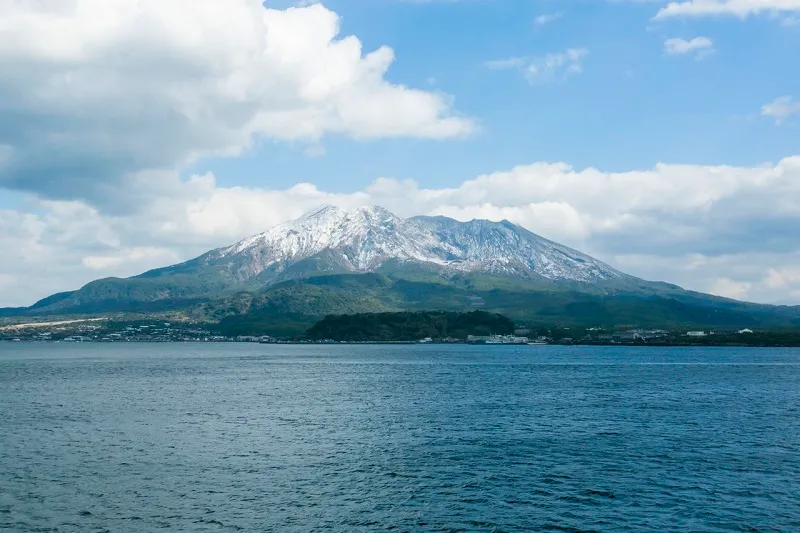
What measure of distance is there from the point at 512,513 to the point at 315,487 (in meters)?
15.0

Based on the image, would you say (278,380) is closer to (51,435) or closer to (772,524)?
(51,435)

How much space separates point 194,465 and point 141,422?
27.8m

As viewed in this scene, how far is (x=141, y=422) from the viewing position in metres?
80.0

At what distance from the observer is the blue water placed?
41812 mm

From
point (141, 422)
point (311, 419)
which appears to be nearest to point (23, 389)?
point (141, 422)

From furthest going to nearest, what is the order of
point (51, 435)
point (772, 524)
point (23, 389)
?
1. point (23, 389)
2. point (51, 435)
3. point (772, 524)

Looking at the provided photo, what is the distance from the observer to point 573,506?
44000 millimetres

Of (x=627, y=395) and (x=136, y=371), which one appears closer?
(x=627, y=395)

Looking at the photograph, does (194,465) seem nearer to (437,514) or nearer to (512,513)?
(437,514)

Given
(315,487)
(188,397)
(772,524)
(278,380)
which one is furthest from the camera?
(278,380)

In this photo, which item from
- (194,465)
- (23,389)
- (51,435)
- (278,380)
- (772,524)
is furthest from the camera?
(278,380)

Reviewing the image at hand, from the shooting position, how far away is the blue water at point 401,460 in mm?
41812

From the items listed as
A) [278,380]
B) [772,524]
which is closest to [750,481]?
[772,524]

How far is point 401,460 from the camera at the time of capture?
5869 centimetres
